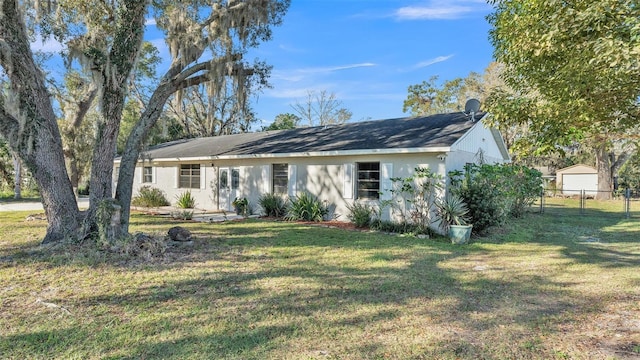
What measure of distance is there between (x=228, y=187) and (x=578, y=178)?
3184cm

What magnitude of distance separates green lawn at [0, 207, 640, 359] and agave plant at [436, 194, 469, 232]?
42.3 inches

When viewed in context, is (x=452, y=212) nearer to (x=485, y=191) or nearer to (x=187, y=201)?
(x=485, y=191)

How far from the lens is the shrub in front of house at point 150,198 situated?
15.2 meters

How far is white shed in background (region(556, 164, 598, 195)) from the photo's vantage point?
3017 centimetres

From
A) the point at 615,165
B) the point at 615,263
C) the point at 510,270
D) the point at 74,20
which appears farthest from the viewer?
the point at 615,165

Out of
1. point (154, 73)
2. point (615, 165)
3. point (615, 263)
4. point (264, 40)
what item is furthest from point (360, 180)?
point (615, 165)

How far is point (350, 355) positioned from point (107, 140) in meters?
6.57

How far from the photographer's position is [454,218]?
8461 millimetres

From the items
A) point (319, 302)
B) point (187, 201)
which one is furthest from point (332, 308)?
point (187, 201)

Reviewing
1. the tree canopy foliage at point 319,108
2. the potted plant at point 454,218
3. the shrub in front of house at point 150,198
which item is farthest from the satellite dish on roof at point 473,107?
the tree canopy foliage at point 319,108

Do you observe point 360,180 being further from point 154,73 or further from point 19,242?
point 154,73

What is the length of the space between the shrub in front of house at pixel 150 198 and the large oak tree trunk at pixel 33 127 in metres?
8.59

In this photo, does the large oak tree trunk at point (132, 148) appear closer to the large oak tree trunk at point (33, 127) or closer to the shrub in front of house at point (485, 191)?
the large oak tree trunk at point (33, 127)

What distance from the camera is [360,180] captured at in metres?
10.7
